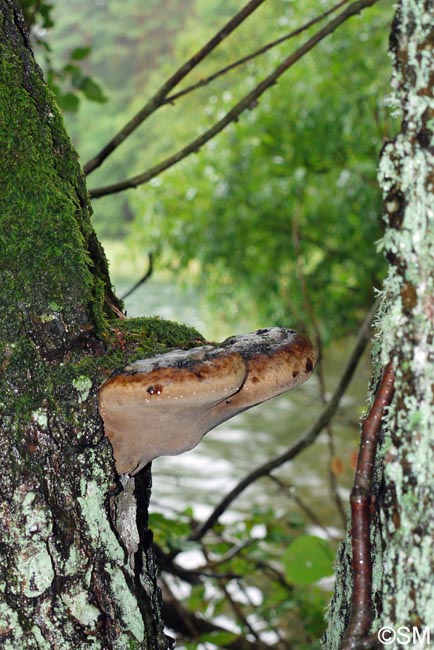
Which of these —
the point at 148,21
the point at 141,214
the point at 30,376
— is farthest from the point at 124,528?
the point at 148,21

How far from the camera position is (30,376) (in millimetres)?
750

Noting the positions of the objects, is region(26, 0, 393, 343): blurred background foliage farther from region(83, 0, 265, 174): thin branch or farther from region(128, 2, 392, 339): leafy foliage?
region(83, 0, 265, 174): thin branch

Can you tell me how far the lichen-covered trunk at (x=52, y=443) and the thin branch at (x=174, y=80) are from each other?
1.98ft

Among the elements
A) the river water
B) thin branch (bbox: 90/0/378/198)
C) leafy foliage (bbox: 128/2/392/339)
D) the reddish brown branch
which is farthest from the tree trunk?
leafy foliage (bbox: 128/2/392/339)

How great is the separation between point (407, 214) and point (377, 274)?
6717mm

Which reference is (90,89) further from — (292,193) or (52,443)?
(292,193)

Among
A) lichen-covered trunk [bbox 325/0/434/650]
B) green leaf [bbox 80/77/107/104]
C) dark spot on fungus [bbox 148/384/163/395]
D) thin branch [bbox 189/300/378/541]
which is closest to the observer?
lichen-covered trunk [bbox 325/0/434/650]

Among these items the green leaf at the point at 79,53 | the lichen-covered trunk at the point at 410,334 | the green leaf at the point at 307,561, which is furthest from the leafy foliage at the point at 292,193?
the lichen-covered trunk at the point at 410,334

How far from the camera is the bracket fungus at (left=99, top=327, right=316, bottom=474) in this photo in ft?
2.39

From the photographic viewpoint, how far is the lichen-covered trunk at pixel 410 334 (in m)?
0.55

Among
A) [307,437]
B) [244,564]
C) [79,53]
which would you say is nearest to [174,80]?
[79,53]

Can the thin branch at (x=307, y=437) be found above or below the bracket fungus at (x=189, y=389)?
below

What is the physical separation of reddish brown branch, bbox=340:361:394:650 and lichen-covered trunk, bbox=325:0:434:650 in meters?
0.02

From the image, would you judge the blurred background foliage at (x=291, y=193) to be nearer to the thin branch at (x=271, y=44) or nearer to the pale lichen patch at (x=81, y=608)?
the thin branch at (x=271, y=44)
